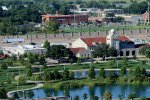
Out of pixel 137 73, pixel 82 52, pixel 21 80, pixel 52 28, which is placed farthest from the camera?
pixel 52 28

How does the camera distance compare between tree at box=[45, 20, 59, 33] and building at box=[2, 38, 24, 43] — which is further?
tree at box=[45, 20, 59, 33]

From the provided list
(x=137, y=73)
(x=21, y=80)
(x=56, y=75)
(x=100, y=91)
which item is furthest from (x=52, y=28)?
(x=100, y=91)

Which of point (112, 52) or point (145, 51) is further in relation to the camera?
point (112, 52)

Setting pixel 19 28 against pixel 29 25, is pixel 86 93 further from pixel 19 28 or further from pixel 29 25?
pixel 29 25

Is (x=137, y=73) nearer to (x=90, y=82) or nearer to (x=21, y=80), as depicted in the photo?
(x=90, y=82)

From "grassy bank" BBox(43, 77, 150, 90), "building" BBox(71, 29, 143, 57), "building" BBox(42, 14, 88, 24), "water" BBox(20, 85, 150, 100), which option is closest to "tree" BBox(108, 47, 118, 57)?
"building" BBox(71, 29, 143, 57)

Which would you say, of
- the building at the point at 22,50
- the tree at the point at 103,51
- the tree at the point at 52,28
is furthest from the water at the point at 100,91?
the tree at the point at 52,28

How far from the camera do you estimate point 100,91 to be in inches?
704

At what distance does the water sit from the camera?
56.6 feet

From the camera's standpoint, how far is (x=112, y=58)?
23703mm

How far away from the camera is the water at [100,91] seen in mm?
17250

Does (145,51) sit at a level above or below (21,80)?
below

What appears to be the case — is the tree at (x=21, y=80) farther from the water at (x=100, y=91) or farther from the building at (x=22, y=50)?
the building at (x=22, y=50)

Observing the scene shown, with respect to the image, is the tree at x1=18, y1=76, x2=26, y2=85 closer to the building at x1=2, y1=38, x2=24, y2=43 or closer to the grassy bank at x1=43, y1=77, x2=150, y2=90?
the grassy bank at x1=43, y1=77, x2=150, y2=90
